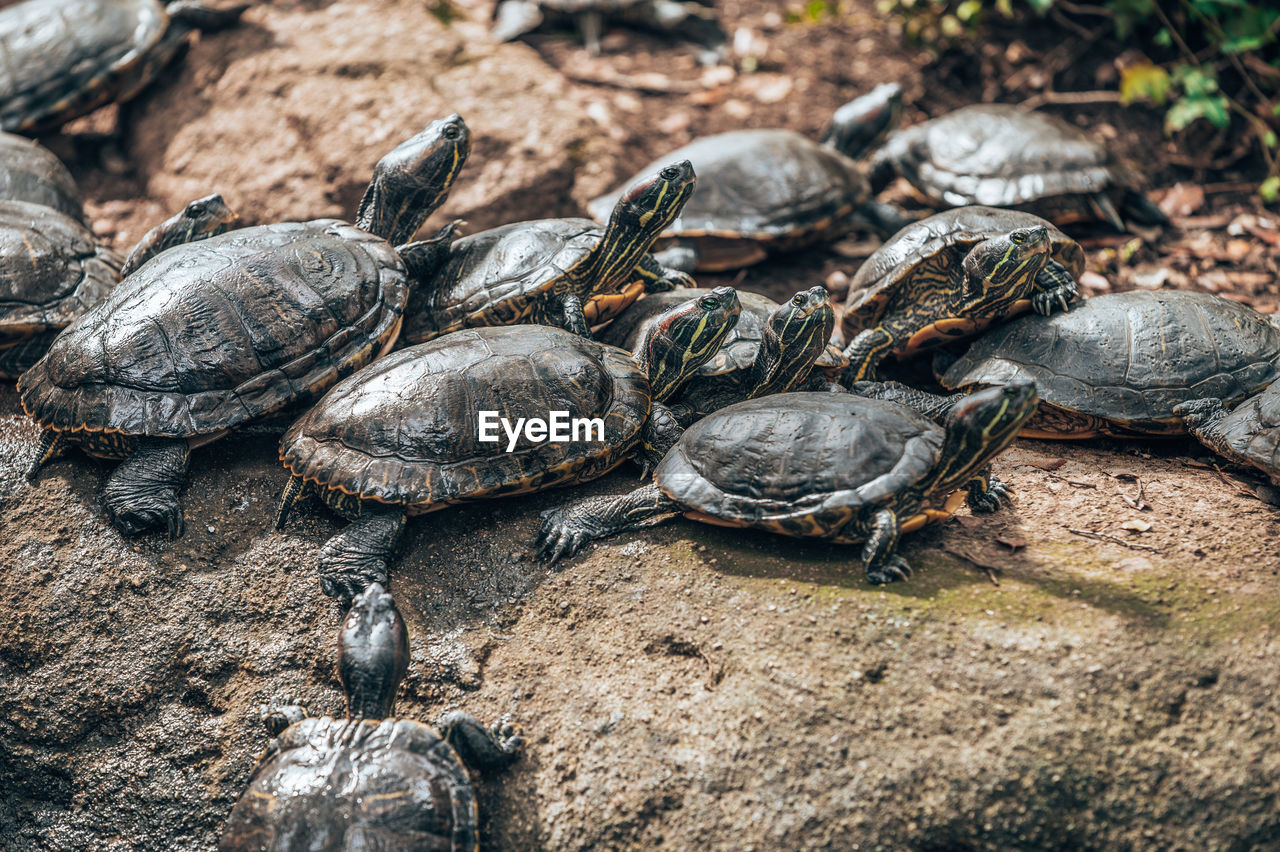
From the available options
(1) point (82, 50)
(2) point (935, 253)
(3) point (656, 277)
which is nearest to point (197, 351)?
(3) point (656, 277)

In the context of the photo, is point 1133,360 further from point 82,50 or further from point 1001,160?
point 82,50

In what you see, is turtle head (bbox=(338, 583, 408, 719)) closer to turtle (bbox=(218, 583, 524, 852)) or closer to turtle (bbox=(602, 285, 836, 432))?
turtle (bbox=(218, 583, 524, 852))

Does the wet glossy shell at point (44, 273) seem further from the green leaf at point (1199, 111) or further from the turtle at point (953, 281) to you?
the green leaf at point (1199, 111)

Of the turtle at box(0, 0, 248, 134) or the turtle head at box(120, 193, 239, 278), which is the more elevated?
the turtle at box(0, 0, 248, 134)

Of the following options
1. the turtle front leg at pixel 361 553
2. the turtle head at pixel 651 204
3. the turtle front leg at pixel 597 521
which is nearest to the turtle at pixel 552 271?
the turtle head at pixel 651 204

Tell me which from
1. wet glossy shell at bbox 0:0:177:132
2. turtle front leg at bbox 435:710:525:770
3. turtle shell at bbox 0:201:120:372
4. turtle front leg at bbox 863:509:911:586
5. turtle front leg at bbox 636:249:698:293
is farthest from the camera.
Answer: wet glossy shell at bbox 0:0:177:132

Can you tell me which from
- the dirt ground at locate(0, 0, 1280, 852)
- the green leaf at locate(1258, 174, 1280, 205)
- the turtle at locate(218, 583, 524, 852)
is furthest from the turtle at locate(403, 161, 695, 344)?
the green leaf at locate(1258, 174, 1280, 205)

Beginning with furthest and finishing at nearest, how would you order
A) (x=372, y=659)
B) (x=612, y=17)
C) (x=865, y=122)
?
(x=612, y=17)
(x=865, y=122)
(x=372, y=659)
